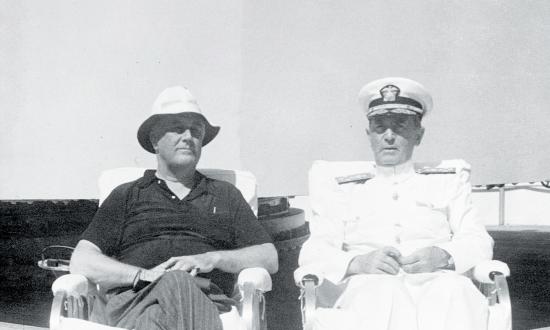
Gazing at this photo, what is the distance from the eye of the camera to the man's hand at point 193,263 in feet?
8.35

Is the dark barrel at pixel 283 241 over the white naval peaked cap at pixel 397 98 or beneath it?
beneath

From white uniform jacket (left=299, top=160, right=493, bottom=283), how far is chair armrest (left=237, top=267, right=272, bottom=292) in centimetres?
27

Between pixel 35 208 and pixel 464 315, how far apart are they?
24.5ft

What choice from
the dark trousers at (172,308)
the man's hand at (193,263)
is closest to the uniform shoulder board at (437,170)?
the man's hand at (193,263)

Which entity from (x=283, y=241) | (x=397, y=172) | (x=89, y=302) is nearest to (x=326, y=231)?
(x=397, y=172)

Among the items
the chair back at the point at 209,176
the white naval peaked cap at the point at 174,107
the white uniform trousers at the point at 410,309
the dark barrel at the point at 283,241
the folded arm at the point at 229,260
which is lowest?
the dark barrel at the point at 283,241

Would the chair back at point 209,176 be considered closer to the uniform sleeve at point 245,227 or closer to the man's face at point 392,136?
the uniform sleeve at point 245,227

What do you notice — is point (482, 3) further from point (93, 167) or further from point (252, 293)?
point (252, 293)

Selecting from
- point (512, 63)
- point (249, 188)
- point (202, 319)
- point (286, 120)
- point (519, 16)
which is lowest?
point (202, 319)

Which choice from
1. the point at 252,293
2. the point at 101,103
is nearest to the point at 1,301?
the point at 101,103

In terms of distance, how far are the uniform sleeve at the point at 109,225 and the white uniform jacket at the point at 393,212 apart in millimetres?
778

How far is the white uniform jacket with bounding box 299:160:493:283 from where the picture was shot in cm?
276

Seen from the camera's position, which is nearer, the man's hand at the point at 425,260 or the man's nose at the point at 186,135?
the man's hand at the point at 425,260

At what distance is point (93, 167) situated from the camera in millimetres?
4266
